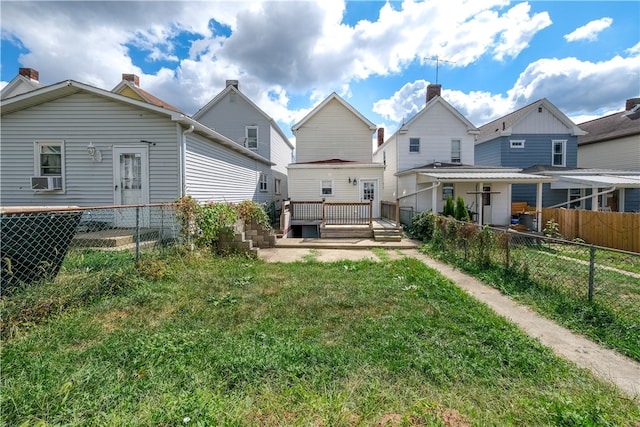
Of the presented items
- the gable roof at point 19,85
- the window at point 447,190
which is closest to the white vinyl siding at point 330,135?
the window at point 447,190

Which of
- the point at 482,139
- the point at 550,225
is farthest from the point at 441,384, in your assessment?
the point at 482,139

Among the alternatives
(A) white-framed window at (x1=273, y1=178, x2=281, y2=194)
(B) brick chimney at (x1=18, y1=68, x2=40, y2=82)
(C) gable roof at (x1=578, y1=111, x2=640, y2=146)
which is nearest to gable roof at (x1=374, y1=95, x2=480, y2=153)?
(A) white-framed window at (x1=273, y1=178, x2=281, y2=194)

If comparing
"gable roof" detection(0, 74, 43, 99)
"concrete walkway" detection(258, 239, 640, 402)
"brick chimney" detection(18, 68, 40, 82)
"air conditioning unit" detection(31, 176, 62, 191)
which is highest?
"brick chimney" detection(18, 68, 40, 82)

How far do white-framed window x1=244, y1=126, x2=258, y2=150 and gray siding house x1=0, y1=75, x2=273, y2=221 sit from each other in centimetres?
1007

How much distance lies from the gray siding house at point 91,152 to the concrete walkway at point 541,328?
419 cm

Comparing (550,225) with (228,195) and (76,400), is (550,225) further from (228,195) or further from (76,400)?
(76,400)

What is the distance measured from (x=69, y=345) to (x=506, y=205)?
1810 cm

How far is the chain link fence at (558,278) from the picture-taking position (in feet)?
12.7

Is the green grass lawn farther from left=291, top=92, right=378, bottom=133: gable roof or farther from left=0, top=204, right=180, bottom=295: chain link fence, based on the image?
left=291, top=92, right=378, bottom=133: gable roof

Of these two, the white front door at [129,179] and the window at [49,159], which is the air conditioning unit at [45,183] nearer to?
the window at [49,159]

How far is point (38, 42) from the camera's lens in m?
8.37

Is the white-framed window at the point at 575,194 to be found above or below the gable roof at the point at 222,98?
below

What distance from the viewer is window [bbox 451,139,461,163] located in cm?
1761

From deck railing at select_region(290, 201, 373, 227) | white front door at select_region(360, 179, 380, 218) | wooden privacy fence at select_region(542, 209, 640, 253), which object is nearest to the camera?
wooden privacy fence at select_region(542, 209, 640, 253)
